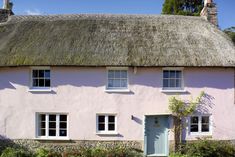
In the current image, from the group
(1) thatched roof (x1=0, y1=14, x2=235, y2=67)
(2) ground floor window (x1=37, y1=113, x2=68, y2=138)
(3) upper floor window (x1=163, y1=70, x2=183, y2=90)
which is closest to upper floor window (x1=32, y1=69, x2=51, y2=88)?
(1) thatched roof (x1=0, y1=14, x2=235, y2=67)

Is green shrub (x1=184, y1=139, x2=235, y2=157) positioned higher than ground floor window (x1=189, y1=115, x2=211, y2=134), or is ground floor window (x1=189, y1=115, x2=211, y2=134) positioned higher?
ground floor window (x1=189, y1=115, x2=211, y2=134)

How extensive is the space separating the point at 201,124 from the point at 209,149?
1496 millimetres

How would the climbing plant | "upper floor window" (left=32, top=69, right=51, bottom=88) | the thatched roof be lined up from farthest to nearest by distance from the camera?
"upper floor window" (left=32, top=69, right=51, bottom=88)
the thatched roof
the climbing plant

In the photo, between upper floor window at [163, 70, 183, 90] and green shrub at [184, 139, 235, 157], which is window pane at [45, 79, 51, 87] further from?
green shrub at [184, 139, 235, 157]

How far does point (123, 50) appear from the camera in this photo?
16.1 meters

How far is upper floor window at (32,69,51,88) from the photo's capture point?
52.9 ft

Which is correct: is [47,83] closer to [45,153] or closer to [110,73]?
[110,73]

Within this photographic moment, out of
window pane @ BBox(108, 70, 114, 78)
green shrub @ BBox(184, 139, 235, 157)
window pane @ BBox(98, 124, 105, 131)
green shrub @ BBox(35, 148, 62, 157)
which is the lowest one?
green shrub @ BBox(35, 148, 62, 157)

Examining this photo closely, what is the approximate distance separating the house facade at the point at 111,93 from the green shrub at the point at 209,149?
53 centimetres

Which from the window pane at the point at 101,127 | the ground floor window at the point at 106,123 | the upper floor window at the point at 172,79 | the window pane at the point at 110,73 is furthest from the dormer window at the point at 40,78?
the upper floor window at the point at 172,79

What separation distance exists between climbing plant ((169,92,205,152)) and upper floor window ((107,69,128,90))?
2.46m

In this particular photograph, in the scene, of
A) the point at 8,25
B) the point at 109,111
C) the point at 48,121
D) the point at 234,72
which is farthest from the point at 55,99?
the point at 234,72

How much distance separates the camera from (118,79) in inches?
631

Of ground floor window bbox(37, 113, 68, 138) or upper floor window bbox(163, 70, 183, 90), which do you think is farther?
upper floor window bbox(163, 70, 183, 90)
